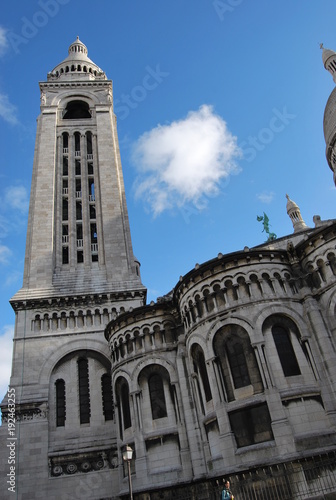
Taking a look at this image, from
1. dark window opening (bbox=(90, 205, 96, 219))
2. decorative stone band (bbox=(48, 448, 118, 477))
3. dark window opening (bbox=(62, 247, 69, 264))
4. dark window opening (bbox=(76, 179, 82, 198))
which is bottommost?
decorative stone band (bbox=(48, 448, 118, 477))

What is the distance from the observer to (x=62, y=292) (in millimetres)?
32844

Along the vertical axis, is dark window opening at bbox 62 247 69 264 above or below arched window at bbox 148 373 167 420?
above

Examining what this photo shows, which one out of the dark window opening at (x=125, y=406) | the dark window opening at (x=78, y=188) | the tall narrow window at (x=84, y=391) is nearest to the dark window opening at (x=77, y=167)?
the dark window opening at (x=78, y=188)

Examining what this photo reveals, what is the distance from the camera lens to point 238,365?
21484 mm

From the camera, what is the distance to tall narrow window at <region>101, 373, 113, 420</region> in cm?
2889

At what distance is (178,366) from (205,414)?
331 centimetres

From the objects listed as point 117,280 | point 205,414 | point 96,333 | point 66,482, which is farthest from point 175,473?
point 117,280

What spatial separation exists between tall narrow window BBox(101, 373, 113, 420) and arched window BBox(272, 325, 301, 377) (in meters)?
13.5

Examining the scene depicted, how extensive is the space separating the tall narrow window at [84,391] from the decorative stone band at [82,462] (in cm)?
228

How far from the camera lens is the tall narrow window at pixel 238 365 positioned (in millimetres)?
20980

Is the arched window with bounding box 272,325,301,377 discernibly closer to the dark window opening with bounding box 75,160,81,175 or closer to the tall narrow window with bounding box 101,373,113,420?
the tall narrow window with bounding box 101,373,113,420

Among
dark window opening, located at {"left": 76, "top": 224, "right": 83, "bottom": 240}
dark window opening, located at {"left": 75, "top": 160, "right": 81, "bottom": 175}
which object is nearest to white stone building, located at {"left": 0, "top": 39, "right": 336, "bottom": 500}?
dark window opening, located at {"left": 76, "top": 224, "right": 83, "bottom": 240}

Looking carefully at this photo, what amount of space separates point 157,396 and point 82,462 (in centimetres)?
695

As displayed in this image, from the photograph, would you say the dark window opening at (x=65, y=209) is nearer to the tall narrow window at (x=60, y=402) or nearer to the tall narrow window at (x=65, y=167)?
the tall narrow window at (x=65, y=167)
